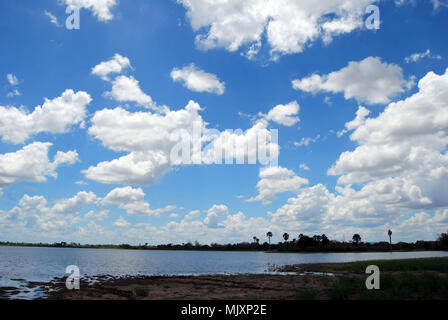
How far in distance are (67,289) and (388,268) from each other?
171 feet

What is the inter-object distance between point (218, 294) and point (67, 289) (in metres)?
17.4
